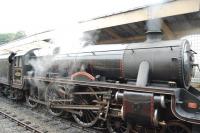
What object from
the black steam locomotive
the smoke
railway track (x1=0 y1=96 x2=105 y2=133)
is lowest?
railway track (x1=0 y1=96 x2=105 y2=133)

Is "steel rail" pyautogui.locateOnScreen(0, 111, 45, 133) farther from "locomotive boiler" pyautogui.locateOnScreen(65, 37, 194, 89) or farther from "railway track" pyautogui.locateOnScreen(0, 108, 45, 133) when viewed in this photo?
"locomotive boiler" pyautogui.locateOnScreen(65, 37, 194, 89)

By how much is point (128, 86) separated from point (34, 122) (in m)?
3.86

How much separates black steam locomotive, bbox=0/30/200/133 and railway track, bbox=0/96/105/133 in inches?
11.1

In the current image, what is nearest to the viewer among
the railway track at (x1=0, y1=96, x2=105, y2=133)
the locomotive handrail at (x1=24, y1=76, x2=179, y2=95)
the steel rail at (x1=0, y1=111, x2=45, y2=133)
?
the locomotive handrail at (x1=24, y1=76, x2=179, y2=95)

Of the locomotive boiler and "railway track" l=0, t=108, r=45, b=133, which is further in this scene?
"railway track" l=0, t=108, r=45, b=133

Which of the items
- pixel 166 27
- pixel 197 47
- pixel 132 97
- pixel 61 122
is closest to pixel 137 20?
pixel 166 27

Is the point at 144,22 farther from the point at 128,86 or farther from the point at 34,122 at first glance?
the point at 34,122

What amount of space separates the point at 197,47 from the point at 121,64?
3.98m

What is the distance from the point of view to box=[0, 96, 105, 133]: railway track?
7355 millimetres

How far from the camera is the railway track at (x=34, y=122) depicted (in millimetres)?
7355

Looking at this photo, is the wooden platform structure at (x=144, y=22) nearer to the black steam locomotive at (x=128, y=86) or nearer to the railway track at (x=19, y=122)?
the black steam locomotive at (x=128, y=86)

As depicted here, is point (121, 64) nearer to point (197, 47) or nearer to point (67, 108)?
point (67, 108)

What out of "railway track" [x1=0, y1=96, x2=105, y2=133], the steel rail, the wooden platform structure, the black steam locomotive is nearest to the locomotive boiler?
the black steam locomotive

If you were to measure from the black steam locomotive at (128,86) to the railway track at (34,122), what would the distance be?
28 cm
